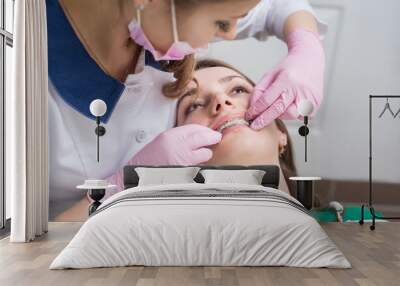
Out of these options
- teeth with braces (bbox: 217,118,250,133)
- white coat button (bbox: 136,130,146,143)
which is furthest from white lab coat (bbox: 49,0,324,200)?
teeth with braces (bbox: 217,118,250,133)

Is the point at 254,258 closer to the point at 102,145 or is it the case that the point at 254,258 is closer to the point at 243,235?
the point at 243,235

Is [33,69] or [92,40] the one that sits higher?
[92,40]

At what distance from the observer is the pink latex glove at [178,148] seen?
7.38 meters

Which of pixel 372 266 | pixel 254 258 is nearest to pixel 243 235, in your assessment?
pixel 254 258

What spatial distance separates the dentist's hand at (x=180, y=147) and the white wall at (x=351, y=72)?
1137 mm

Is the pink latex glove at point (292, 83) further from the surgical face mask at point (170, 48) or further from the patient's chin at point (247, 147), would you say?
the surgical face mask at point (170, 48)

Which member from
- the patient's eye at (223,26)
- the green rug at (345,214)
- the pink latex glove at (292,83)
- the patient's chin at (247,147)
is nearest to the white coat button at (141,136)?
the patient's chin at (247,147)

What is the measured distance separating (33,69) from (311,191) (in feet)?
11.2

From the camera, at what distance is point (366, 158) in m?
7.56

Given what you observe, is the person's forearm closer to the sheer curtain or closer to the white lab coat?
the white lab coat

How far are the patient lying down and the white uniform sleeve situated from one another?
0.58 m

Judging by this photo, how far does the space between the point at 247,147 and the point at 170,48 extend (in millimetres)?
1533

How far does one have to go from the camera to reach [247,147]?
7.44 metres

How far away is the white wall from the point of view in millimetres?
7555
